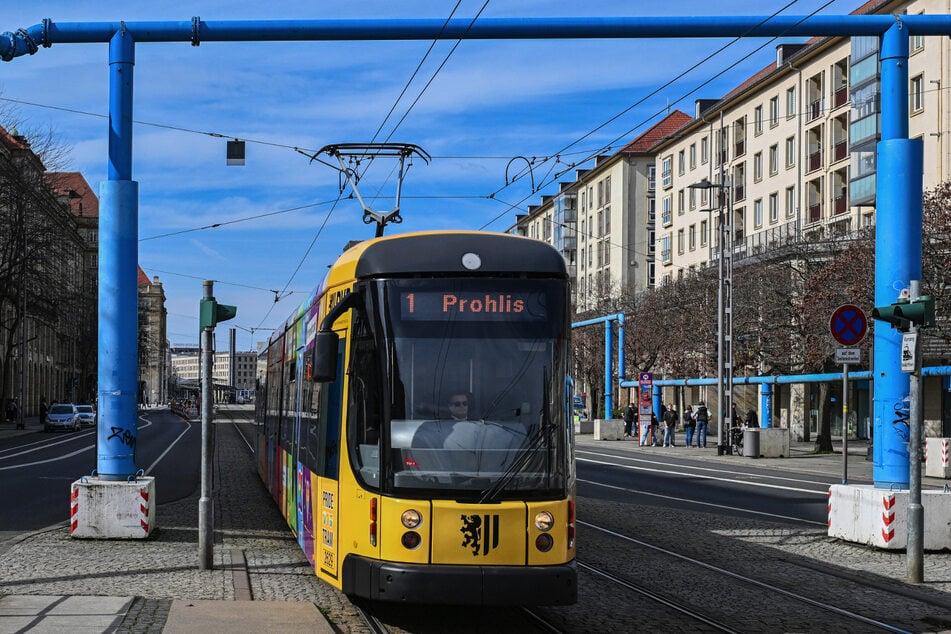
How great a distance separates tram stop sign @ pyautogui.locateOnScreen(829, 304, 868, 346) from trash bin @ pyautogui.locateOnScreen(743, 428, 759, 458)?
23.5 m

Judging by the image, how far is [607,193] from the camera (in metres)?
92.4

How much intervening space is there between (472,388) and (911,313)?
523cm

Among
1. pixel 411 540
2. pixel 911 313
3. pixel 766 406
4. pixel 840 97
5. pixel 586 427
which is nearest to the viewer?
pixel 411 540

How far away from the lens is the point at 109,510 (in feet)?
44.7

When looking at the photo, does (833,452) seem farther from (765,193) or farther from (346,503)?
(346,503)

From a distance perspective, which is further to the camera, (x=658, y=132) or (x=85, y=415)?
(x=658, y=132)

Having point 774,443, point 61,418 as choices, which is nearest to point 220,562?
point 774,443

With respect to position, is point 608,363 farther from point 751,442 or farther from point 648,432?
point 751,442

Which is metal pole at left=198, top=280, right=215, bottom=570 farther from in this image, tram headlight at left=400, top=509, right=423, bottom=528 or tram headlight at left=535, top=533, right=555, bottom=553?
tram headlight at left=535, top=533, right=555, bottom=553

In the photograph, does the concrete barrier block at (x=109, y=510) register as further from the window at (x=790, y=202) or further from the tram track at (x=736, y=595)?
the window at (x=790, y=202)

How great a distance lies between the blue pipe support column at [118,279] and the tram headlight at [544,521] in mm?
7097

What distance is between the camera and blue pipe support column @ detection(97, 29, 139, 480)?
14.1 meters

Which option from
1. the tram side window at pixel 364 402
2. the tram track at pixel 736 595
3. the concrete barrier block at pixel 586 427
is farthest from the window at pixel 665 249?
the tram side window at pixel 364 402

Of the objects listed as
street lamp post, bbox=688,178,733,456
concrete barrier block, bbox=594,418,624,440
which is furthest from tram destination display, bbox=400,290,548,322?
concrete barrier block, bbox=594,418,624,440
